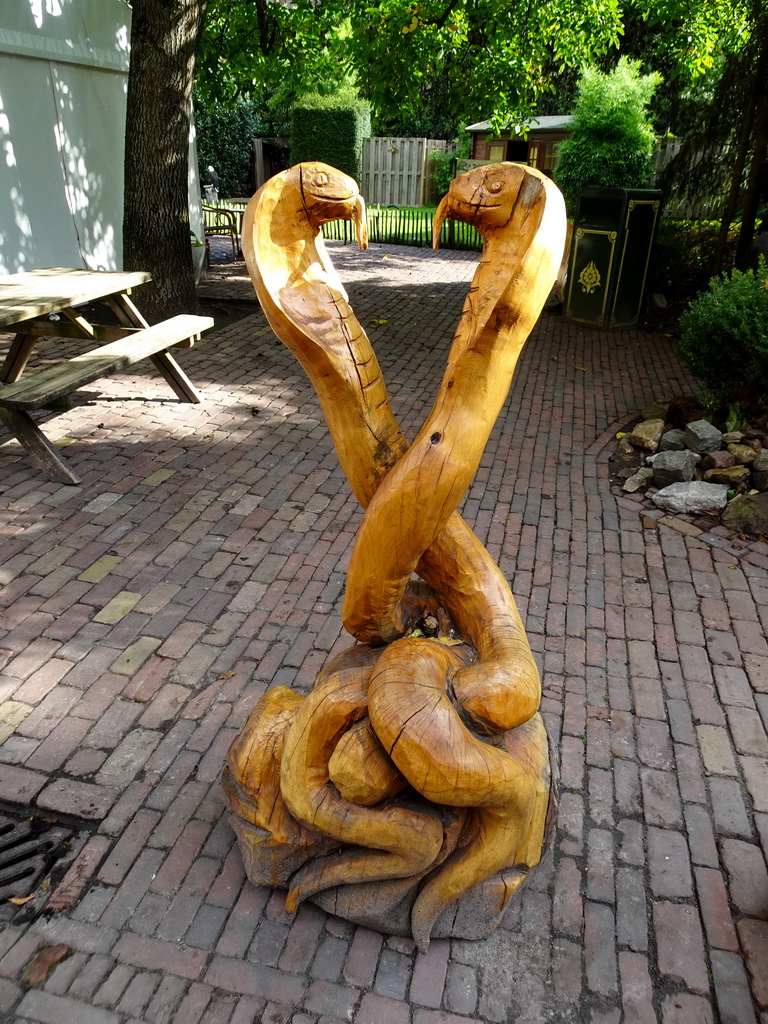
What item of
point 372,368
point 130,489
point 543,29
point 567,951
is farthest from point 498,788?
point 543,29

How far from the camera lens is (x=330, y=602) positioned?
4387mm

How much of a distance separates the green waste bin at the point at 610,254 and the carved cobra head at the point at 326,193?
356 inches

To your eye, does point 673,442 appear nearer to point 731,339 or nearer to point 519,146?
point 731,339

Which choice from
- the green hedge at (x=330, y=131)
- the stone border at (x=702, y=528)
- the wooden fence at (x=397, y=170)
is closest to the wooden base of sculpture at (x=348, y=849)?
the stone border at (x=702, y=528)

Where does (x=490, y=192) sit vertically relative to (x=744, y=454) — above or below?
above

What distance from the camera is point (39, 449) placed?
564 centimetres

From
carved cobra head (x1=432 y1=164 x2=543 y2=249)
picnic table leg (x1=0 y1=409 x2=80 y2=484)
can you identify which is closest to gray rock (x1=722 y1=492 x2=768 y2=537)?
carved cobra head (x1=432 y1=164 x2=543 y2=249)

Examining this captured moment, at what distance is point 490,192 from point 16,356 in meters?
6.06

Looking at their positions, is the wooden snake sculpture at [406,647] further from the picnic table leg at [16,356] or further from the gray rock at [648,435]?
the picnic table leg at [16,356]

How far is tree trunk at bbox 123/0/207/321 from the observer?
26.3 feet

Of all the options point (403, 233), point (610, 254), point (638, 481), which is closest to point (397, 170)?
point (403, 233)

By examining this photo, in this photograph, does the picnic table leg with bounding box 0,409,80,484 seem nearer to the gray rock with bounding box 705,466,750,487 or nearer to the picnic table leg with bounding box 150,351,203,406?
the picnic table leg with bounding box 150,351,203,406

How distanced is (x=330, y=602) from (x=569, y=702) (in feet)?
4.98

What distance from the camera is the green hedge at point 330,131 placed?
22.0 metres
